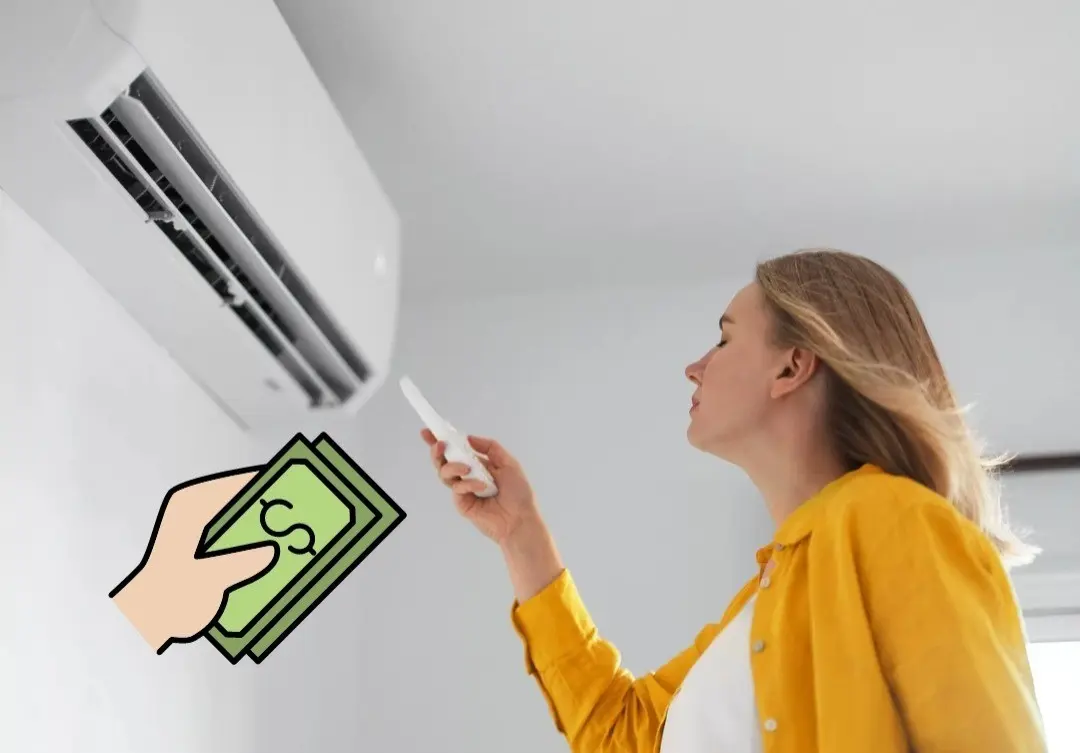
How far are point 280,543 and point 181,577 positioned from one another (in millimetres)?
92

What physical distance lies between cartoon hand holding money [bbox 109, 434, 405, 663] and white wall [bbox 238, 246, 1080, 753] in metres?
0.72

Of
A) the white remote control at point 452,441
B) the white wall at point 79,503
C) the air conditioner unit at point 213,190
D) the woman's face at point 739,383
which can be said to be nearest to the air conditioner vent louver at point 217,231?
the air conditioner unit at point 213,190

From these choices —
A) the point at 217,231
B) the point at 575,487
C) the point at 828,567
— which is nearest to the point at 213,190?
the point at 217,231

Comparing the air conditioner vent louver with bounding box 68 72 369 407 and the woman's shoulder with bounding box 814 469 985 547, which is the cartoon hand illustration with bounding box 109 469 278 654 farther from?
the woman's shoulder with bounding box 814 469 985 547

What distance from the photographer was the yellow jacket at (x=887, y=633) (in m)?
0.73

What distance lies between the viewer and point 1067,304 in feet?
6.21

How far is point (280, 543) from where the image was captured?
0.94m

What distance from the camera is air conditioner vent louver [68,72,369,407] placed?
106 cm

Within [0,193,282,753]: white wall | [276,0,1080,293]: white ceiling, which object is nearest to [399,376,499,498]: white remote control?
[0,193,282,753]: white wall

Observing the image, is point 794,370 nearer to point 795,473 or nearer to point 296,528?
point 795,473

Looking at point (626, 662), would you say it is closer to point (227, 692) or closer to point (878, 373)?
point (227, 692)

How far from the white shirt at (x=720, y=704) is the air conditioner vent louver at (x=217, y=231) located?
2.08ft

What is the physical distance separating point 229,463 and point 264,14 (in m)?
0.60

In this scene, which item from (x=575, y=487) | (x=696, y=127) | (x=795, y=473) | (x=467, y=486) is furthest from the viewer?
(x=575, y=487)
